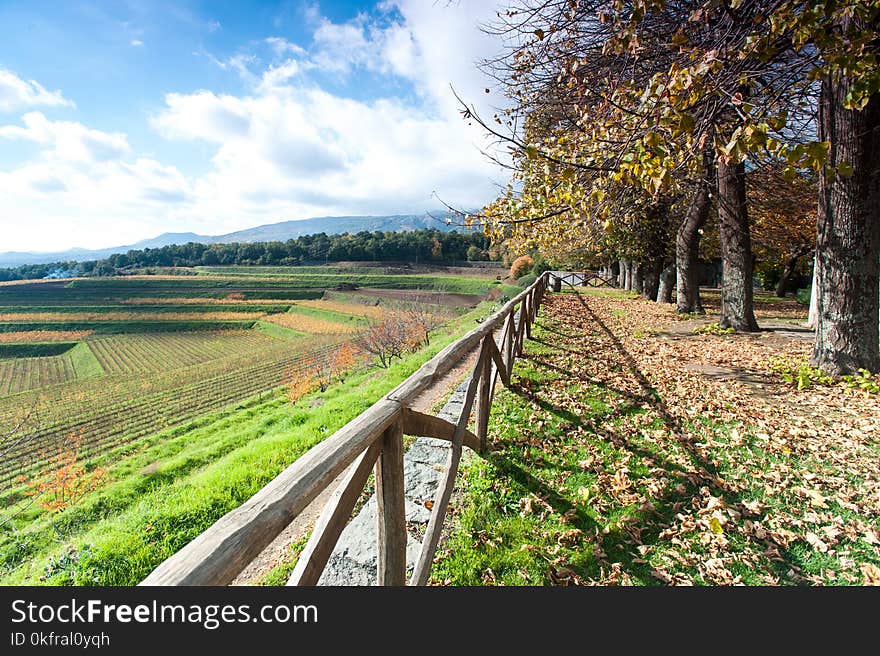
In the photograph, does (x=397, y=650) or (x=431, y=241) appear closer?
(x=397, y=650)

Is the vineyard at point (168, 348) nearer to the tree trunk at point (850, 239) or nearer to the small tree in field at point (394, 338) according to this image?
the small tree in field at point (394, 338)

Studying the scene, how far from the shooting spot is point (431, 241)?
117500 mm

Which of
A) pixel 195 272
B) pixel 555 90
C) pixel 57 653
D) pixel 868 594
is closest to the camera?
pixel 57 653

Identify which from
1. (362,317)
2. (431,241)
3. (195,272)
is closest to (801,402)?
(362,317)

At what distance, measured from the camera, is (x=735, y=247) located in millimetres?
9438

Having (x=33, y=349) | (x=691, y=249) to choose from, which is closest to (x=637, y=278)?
(x=691, y=249)

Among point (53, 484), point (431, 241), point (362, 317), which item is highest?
point (431, 241)

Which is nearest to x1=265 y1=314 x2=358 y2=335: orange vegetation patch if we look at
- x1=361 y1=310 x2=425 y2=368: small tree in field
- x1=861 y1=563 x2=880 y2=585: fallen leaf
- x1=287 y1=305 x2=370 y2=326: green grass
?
x1=287 y1=305 x2=370 y2=326: green grass

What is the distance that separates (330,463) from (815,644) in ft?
8.48

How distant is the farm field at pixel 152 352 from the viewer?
28.0 metres

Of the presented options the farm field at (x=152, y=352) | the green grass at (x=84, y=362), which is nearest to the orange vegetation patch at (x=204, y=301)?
the farm field at (x=152, y=352)

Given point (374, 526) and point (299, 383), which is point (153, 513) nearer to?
point (374, 526)

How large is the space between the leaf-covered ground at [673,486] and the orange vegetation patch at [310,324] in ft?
195

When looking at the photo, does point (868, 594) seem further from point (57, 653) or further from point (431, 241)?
point (431, 241)
